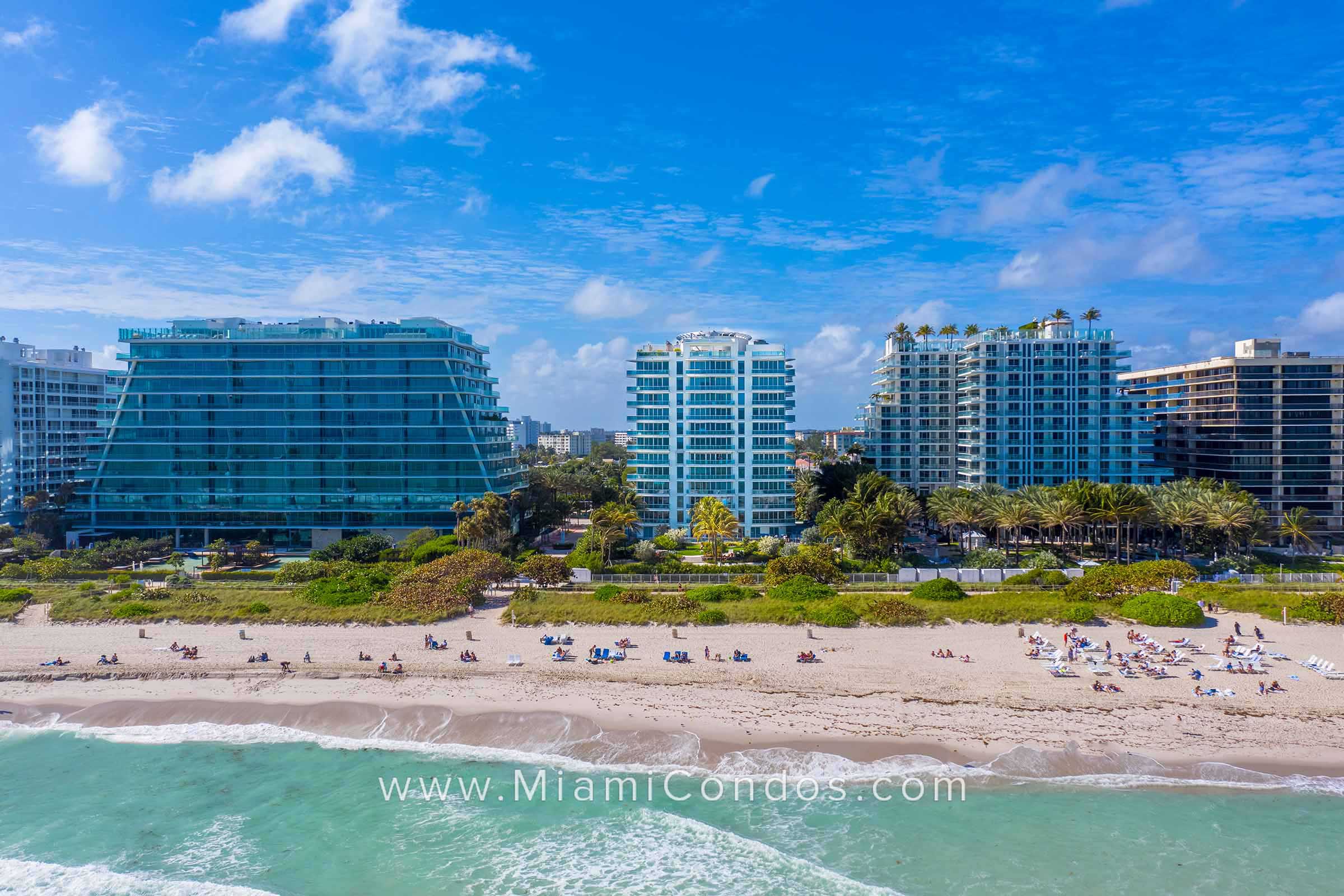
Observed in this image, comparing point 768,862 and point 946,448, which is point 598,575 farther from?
point 946,448

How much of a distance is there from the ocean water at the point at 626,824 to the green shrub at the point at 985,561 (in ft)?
107

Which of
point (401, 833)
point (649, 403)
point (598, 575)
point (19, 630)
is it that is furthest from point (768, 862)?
point (649, 403)

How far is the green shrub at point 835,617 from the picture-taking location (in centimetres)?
5091

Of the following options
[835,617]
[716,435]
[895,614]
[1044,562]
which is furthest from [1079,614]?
[716,435]

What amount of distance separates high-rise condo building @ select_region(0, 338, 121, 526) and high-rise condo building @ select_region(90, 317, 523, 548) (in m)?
7.93

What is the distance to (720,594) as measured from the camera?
57.8m

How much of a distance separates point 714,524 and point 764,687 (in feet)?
94.3

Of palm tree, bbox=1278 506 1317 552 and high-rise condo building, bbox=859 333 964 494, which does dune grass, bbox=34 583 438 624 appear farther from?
palm tree, bbox=1278 506 1317 552

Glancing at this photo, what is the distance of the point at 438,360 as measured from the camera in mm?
81188

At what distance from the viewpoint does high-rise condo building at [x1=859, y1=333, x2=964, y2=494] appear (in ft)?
325

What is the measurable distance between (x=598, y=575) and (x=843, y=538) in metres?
20.9

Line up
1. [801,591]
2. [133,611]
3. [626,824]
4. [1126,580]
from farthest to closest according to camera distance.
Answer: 1. [801,591]
2. [1126,580]
3. [133,611]
4. [626,824]

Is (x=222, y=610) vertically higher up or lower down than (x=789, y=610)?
lower down

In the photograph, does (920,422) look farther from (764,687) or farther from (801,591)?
(764,687)
